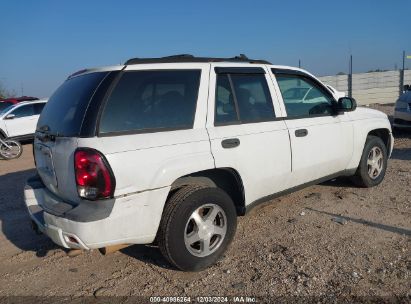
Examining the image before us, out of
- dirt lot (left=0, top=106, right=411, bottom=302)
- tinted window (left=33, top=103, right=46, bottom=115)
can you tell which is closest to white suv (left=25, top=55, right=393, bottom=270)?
dirt lot (left=0, top=106, right=411, bottom=302)

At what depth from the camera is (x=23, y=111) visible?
14.3 metres

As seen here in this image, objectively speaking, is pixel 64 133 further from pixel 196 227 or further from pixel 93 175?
pixel 196 227

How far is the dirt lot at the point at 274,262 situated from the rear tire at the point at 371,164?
0.35 m

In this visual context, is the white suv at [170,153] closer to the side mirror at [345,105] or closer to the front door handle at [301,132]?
the front door handle at [301,132]

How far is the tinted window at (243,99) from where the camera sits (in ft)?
12.3

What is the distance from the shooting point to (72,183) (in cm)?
304

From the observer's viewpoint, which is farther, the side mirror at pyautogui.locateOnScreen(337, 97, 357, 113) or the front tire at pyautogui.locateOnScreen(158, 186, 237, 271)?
the side mirror at pyautogui.locateOnScreen(337, 97, 357, 113)

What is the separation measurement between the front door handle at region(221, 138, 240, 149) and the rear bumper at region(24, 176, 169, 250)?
0.71 meters

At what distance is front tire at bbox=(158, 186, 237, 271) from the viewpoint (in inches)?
128

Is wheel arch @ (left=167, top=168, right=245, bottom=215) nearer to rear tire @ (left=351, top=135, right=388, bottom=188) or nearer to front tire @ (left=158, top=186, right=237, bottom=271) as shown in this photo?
front tire @ (left=158, top=186, right=237, bottom=271)

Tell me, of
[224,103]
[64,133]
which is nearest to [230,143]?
[224,103]

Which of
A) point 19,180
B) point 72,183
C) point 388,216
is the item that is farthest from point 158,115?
point 19,180

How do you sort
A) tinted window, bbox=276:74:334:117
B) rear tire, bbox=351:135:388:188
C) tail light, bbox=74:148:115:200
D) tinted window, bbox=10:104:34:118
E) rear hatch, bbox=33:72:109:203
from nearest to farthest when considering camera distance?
1. tail light, bbox=74:148:115:200
2. rear hatch, bbox=33:72:109:203
3. tinted window, bbox=276:74:334:117
4. rear tire, bbox=351:135:388:188
5. tinted window, bbox=10:104:34:118

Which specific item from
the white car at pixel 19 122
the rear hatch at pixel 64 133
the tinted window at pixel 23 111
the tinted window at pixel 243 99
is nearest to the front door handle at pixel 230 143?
the tinted window at pixel 243 99
